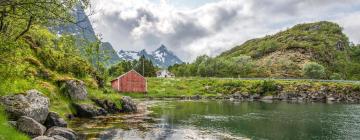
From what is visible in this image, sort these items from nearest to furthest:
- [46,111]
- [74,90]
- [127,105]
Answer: [46,111], [74,90], [127,105]

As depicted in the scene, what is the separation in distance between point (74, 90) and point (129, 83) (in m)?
68.4

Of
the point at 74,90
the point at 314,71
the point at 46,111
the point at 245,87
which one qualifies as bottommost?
the point at 46,111

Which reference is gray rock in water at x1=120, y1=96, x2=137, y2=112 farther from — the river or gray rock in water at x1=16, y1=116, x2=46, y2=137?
gray rock in water at x1=16, y1=116, x2=46, y2=137

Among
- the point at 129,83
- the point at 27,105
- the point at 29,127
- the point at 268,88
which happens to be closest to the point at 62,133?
the point at 29,127

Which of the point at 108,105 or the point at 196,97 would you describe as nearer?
the point at 108,105

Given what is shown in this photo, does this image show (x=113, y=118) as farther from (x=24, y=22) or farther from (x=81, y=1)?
(x=81, y=1)

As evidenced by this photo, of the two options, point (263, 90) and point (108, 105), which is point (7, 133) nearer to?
point (108, 105)

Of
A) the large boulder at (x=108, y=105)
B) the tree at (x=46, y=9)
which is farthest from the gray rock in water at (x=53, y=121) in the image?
the large boulder at (x=108, y=105)

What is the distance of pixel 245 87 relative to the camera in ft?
454

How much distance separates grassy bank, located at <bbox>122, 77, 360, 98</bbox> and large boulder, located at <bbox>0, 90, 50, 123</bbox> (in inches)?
3254

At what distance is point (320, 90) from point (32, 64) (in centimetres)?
10332

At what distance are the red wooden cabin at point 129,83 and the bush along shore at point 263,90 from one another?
4313 mm

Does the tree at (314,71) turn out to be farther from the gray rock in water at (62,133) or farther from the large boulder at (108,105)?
the gray rock in water at (62,133)

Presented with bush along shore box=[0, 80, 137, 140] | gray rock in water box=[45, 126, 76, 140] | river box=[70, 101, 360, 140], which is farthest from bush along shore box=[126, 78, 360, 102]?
gray rock in water box=[45, 126, 76, 140]
